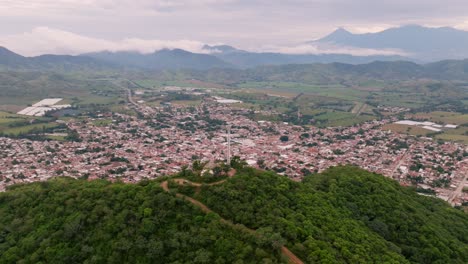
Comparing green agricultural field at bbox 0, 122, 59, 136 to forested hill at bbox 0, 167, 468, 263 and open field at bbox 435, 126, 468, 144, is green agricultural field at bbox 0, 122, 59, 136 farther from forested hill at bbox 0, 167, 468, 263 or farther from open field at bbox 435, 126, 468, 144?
open field at bbox 435, 126, 468, 144

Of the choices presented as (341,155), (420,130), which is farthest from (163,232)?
(420,130)

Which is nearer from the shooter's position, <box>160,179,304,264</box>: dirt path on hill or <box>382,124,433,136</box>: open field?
<box>160,179,304,264</box>: dirt path on hill

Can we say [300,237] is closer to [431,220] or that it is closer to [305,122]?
[431,220]

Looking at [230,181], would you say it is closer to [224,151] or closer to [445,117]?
[224,151]

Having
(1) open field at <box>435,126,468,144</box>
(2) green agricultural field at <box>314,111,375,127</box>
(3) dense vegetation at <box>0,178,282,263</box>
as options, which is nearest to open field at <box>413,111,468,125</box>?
(1) open field at <box>435,126,468,144</box>

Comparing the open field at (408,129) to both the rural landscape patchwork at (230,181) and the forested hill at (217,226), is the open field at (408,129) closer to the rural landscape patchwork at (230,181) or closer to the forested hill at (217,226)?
the rural landscape patchwork at (230,181)

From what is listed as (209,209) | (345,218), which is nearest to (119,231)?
(209,209)

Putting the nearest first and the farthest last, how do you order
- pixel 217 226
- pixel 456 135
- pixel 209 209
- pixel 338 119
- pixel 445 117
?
1. pixel 217 226
2. pixel 209 209
3. pixel 456 135
4. pixel 338 119
5. pixel 445 117
